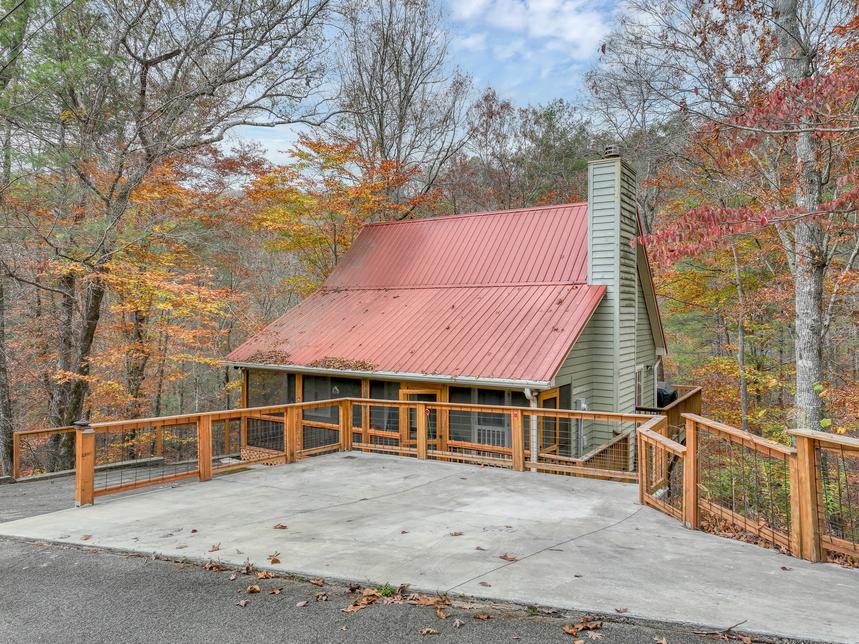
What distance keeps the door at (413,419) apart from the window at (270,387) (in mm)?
3335

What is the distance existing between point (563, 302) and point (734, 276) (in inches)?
329

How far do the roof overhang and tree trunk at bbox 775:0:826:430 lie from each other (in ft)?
12.8

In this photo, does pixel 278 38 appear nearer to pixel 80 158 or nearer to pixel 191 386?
pixel 80 158

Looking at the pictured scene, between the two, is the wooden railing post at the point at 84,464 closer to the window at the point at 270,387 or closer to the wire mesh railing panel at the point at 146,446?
the window at the point at 270,387

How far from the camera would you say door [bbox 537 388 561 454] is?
353 inches

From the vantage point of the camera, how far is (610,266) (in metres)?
10.5

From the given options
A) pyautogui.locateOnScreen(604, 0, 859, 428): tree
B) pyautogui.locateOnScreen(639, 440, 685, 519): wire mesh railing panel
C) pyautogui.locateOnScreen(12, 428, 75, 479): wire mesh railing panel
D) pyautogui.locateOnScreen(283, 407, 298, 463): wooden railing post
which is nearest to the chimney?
pyautogui.locateOnScreen(604, 0, 859, 428): tree

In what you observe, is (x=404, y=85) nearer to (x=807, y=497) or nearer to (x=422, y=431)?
(x=422, y=431)

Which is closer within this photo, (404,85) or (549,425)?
(549,425)

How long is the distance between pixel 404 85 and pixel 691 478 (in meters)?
19.3

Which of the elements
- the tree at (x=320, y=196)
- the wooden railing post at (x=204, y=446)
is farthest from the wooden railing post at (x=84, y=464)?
the tree at (x=320, y=196)

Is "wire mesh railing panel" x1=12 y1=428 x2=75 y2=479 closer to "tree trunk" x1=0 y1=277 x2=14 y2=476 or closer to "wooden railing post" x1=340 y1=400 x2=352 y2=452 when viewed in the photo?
"tree trunk" x1=0 y1=277 x2=14 y2=476

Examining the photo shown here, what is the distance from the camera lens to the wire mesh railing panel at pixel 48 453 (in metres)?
12.4

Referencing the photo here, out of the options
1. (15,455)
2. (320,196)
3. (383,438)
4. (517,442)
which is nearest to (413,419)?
(383,438)
